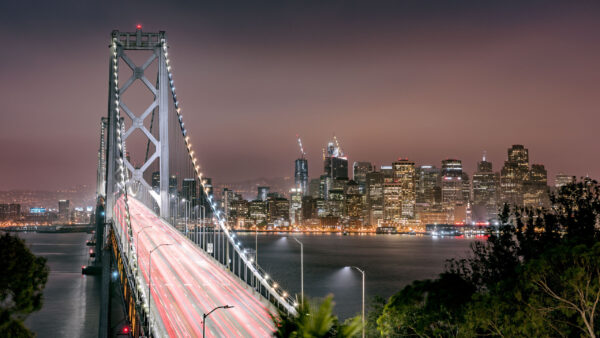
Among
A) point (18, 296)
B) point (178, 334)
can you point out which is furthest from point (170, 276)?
point (18, 296)

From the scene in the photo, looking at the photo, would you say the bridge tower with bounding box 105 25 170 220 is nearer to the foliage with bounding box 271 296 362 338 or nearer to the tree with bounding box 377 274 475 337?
the tree with bounding box 377 274 475 337

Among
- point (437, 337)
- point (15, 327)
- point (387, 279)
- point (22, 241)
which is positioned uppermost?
point (22, 241)

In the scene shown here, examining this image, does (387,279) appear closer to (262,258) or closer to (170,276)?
(262,258)

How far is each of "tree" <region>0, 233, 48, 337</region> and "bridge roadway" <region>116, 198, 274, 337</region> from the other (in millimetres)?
6433

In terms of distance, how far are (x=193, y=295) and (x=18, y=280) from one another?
14481 millimetres

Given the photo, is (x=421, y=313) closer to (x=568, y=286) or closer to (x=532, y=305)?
(x=532, y=305)

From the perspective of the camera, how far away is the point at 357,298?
66625mm

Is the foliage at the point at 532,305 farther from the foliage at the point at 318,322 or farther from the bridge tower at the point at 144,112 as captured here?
the bridge tower at the point at 144,112

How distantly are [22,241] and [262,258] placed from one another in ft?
328

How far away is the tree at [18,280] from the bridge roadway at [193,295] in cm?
643

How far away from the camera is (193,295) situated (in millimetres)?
30203

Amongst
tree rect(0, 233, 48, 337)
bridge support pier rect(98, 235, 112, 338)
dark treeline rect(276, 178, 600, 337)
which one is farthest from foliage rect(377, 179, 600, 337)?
bridge support pier rect(98, 235, 112, 338)

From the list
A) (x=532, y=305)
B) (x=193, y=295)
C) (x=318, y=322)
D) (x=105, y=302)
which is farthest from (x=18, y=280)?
(x=105, y=302)

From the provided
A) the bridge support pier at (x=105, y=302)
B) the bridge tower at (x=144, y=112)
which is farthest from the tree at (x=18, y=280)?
the bridge tower at (x=144, y=112)
